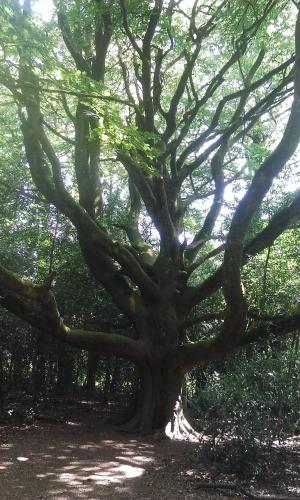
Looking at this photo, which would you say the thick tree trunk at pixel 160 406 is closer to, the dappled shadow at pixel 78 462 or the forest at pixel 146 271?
the forest at pixel 146 271

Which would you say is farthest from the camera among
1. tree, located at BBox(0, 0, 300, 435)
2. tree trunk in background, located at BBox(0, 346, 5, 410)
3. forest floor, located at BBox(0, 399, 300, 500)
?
tree trunk in background, located at BBox(0, 346, 5, 410)

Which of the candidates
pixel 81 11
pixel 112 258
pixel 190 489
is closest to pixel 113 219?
pixel 112 258

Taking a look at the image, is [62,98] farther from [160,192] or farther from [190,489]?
[190,489]

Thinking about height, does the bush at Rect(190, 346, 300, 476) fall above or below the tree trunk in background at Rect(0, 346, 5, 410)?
below

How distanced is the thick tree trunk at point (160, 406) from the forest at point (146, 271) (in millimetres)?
33

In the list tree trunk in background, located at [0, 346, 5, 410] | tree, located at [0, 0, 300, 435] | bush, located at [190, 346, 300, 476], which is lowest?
bush, located at [190, 346, 300, 476]

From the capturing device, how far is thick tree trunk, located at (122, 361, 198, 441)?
964 centimetres

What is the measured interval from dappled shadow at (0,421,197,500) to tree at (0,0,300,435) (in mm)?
1217

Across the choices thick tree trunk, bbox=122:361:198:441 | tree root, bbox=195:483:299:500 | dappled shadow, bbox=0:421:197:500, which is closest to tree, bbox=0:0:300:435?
thick tree trunk, bbox=122:361:198:441

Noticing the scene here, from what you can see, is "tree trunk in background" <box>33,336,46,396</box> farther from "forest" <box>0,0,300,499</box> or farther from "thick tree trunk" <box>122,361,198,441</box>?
"thick tree trunk" <box>122,361,198,441</box>

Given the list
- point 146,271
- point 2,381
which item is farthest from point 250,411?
point 2,381

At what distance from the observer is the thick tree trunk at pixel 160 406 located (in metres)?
9.64

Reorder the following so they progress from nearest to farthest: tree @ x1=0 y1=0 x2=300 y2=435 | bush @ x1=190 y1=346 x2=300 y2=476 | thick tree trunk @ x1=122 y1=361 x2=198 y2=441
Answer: bush @ x1=190 y1=346 x2=300 y2=476 → tree @ x1=0 y1=0 x2=300 y2=435 → thick tree trunk @ x1=122 y1=361 x2=198 y2=441

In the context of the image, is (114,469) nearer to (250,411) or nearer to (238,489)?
(238,489)
